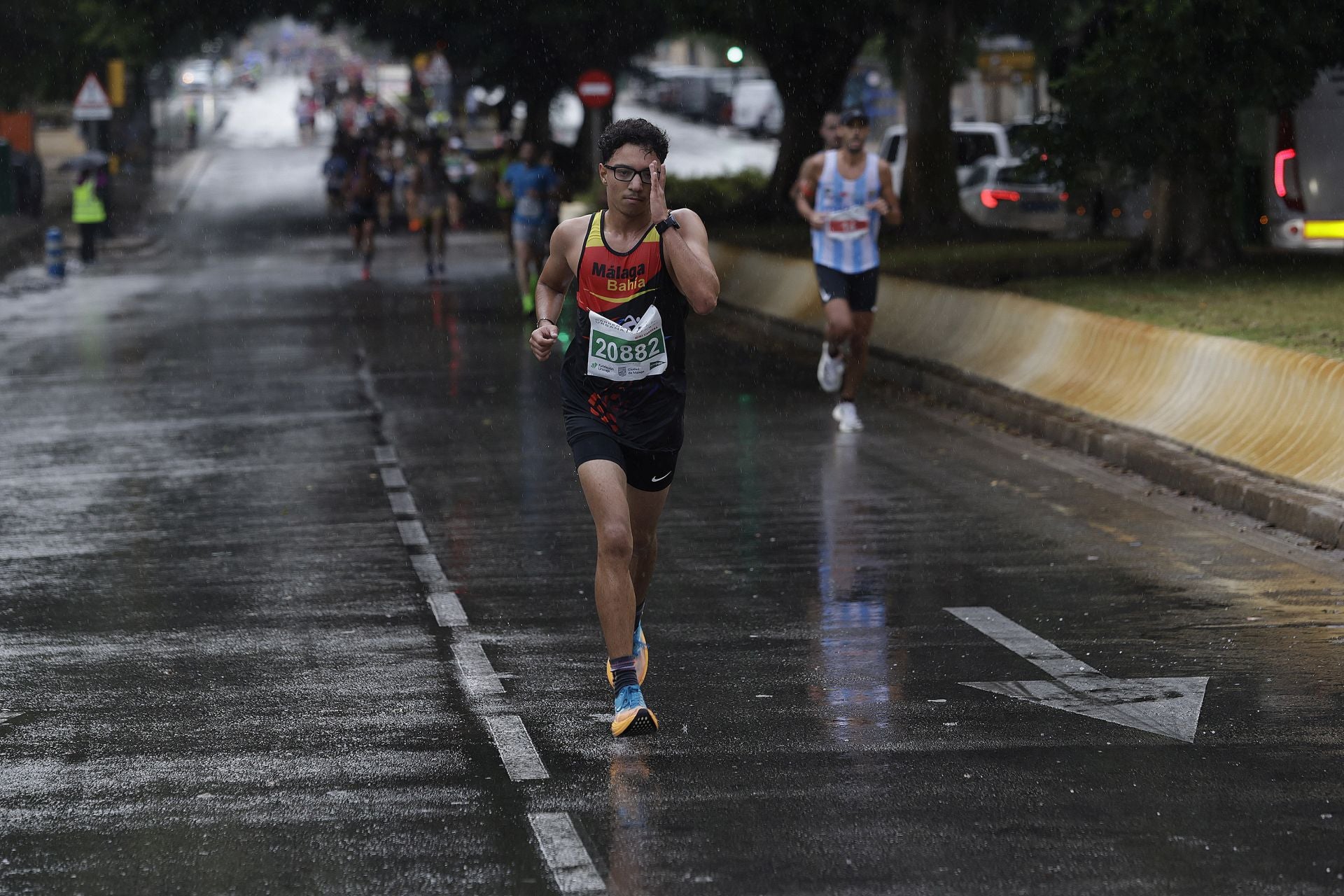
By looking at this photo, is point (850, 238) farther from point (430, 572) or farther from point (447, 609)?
point (447, 609)

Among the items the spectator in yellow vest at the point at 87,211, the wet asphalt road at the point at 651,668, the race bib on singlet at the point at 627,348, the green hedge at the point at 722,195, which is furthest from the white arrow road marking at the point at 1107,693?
the spectator in yellow vest at the point at 87,211

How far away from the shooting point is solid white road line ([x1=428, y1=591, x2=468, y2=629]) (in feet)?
28.0

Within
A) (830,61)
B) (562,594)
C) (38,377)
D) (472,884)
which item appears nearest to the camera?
(472,884)

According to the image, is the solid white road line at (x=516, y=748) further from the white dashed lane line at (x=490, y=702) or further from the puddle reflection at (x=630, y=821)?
the puddle reflection at (x=630, y=821)

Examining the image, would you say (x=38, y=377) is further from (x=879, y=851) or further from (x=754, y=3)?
(x=879, y=851)

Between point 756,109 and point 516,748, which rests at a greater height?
point 756,109

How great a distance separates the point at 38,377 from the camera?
1878cm

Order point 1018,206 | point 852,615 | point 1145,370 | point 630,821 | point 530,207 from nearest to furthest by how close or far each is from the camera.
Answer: point 630,821, point 852,615, point 1145,370, point 530,207, point 1018,206

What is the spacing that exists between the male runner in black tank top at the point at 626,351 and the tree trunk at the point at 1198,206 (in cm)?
1482

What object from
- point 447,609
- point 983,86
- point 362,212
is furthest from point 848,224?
point 983,86

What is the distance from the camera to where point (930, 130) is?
30.0 meters

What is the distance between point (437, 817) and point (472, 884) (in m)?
0.58

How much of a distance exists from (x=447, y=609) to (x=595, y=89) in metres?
33.6

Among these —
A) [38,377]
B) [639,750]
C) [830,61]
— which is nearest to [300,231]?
[830,61]
